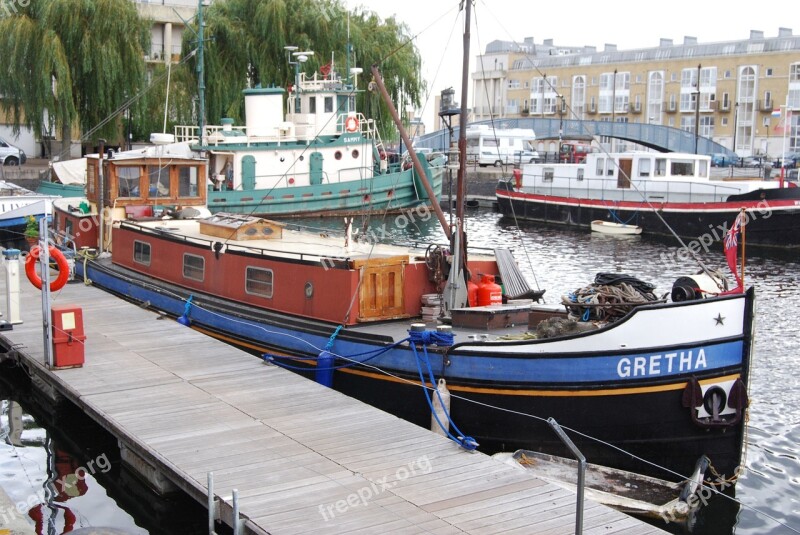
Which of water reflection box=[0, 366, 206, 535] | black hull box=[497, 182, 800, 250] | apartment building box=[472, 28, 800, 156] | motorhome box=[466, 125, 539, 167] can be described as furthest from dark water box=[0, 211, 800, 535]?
apartment building box=[472, 28, 800, 156]

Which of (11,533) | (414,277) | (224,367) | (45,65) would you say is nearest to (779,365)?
(414,277)

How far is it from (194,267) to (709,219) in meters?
27.6

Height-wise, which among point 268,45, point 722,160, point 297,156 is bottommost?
point 722,160

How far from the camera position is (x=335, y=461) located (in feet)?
34.3

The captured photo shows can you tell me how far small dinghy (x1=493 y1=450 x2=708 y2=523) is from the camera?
36.3 ft

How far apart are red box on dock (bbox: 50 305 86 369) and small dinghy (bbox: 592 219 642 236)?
31643 mm

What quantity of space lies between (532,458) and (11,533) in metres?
6.57

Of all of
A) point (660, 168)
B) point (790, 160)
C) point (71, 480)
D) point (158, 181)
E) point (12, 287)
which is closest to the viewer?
point (71, 480)

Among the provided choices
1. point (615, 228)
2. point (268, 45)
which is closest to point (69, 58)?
point (268, 45)

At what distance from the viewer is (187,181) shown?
2048cm

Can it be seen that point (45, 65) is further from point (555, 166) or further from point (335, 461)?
point (335, 461)

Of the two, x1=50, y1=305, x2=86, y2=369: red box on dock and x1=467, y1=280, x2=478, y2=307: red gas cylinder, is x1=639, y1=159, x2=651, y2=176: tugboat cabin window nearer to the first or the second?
x1=467, y1=280, x2=478, y2=307: red gas cylinder

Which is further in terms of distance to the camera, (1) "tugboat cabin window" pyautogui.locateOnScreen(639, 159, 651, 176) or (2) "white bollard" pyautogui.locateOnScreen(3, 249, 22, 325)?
(1) "tugboat cabin window" pyautogui.locateOnScreen(639, 159, 651, 176)

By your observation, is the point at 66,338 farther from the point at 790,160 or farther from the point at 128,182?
the point at 790,160
